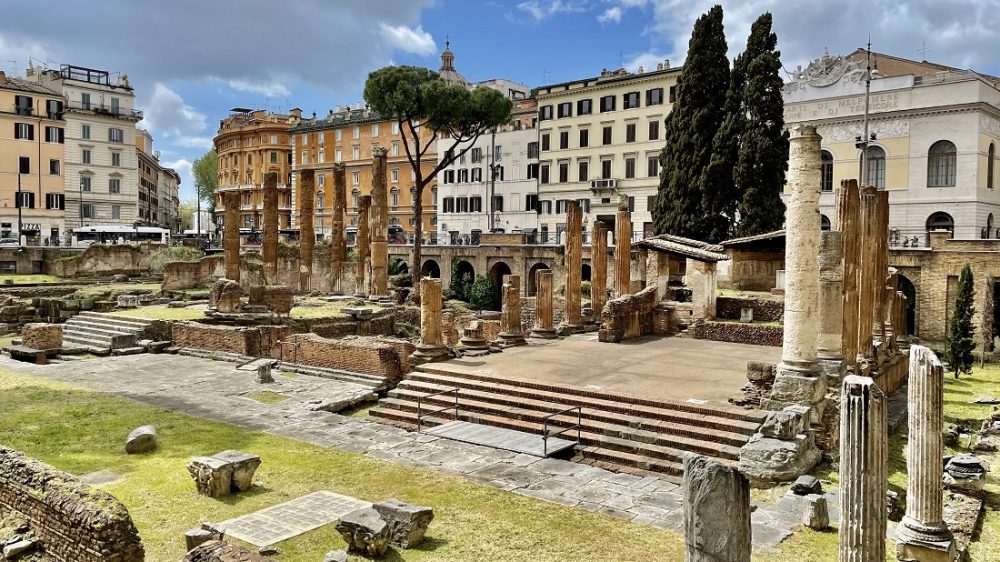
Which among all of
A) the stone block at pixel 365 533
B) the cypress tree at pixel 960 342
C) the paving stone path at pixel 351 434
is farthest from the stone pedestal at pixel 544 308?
the stone block at pixel 365 533

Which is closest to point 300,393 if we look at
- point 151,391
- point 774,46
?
point 151,391

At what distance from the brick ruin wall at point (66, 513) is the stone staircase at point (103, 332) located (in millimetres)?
15390

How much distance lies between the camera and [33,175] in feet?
168

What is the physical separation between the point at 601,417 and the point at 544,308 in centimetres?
975

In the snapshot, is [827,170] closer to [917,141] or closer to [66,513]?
[917,141]

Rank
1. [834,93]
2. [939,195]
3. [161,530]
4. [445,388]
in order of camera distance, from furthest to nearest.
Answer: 1. [834,93]
2. [939,195]
3. [445,388]
4. [161,530]

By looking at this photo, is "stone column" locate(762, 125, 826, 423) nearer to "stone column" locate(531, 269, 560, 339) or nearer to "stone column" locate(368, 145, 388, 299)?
"stone column" locate(531, 269, 560, 339)

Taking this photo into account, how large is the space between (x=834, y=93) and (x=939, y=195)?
7.59 meters

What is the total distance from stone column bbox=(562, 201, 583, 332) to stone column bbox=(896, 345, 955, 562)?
15779 millimetres

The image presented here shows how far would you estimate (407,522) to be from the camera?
8.88 metres

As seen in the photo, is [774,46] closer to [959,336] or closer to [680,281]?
[680,281]

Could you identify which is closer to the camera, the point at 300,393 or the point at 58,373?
the point at 300,393

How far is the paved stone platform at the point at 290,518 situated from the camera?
9.09m

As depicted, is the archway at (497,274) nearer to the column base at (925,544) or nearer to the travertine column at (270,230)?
the travertine column at (270,230)
